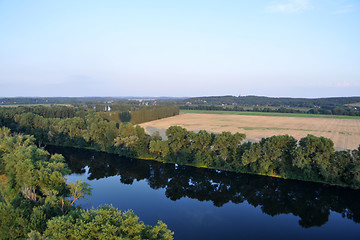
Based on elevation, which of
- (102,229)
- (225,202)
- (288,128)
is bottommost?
(225,202)

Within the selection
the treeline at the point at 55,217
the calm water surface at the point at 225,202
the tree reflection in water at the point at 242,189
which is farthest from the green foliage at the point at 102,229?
the tree reflection in water at the point at 242,189

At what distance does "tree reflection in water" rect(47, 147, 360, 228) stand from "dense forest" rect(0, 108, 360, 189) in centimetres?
189

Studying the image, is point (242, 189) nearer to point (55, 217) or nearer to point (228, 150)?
point (228, 150)

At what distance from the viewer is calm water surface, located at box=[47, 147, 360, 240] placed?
Answer: 27.3m

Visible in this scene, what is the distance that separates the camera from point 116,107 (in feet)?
467

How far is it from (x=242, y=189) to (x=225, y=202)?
5712mm

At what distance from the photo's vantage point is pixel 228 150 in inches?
1847

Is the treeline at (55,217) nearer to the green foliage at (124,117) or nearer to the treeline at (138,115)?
the treeline at (138,115)

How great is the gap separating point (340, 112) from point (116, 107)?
142482 millimetres

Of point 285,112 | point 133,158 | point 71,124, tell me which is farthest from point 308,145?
point 285,112

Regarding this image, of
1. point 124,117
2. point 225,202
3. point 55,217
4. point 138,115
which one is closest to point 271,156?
point 225,202

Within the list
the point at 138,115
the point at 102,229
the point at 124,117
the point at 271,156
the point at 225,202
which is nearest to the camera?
the point at 102,229

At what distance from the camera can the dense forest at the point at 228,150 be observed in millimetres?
38281

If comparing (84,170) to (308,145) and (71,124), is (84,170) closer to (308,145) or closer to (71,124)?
(71,124)
